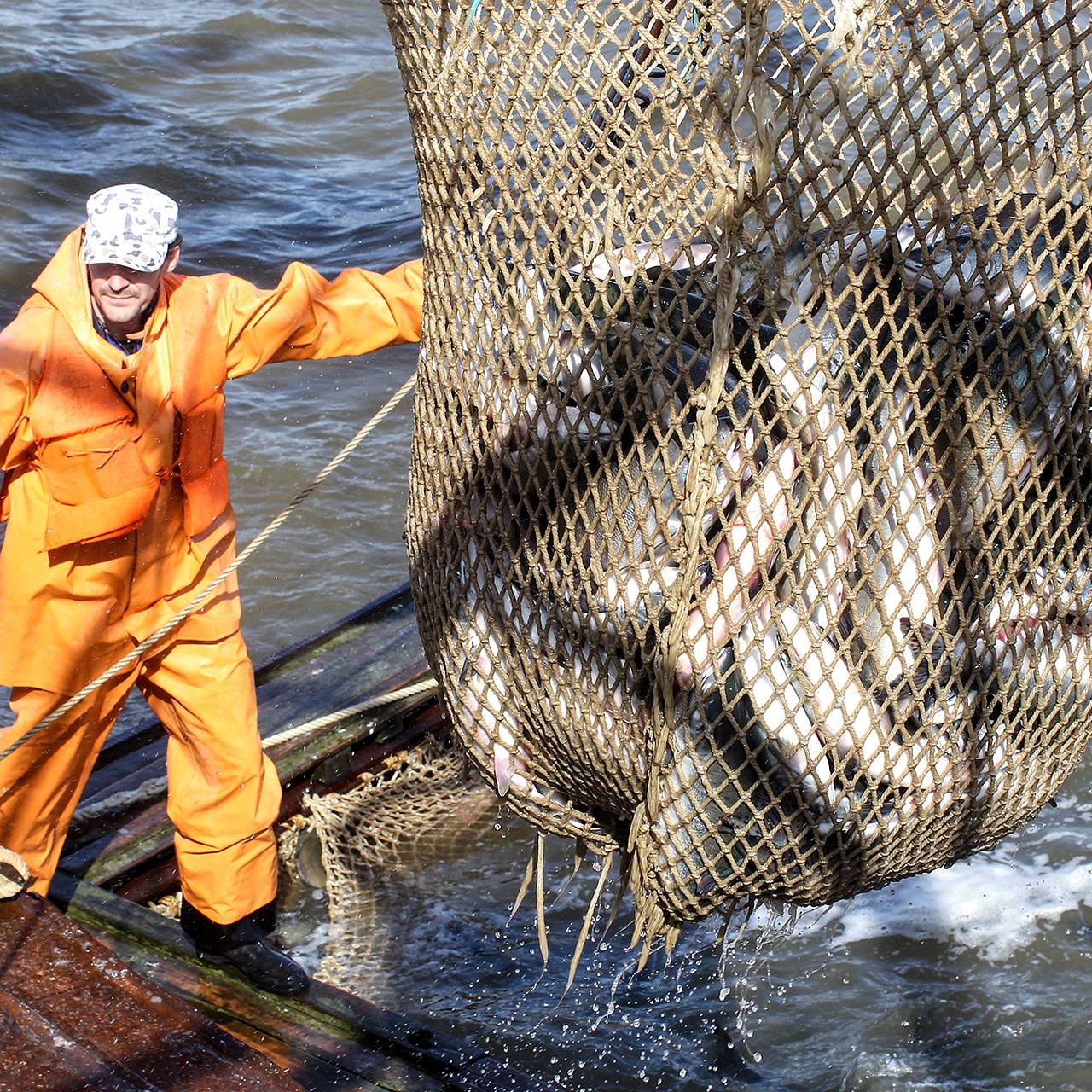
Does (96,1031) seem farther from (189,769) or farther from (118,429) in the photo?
(118,429)

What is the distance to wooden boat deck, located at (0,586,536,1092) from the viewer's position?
8.47 feet

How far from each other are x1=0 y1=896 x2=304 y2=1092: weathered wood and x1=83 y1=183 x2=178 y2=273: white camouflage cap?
1410 millimetres

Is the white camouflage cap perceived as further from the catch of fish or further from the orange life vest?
the catch of fish

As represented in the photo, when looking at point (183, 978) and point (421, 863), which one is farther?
point (421, 863)

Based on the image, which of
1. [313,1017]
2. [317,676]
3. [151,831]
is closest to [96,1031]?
[313,1017]

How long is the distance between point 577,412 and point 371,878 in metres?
2.41

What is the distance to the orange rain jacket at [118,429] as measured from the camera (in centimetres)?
313

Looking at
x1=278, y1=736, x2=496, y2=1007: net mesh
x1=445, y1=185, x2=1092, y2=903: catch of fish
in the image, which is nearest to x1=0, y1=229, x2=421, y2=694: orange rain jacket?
x1=445, y1=185, x2=1092, y2=903: catch of fish

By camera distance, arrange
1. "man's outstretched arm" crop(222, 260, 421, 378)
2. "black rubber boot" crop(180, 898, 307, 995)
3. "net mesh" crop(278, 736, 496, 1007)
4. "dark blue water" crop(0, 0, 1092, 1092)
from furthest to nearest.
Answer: "net mesh" crop(278, 736, 496, 1007), "dark blue water" crop(0, 0, 1092, 1092), "black rubber boot" crop(180, 898, 307, 995), "man's outstretched arm" crop(222, 260, 421, 378)

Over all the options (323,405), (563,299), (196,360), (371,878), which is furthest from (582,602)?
(323,405)

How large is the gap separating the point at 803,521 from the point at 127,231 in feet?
5.55

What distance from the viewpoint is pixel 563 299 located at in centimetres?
235

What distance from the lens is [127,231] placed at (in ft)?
10.1

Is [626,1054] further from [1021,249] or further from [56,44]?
[56,44]
